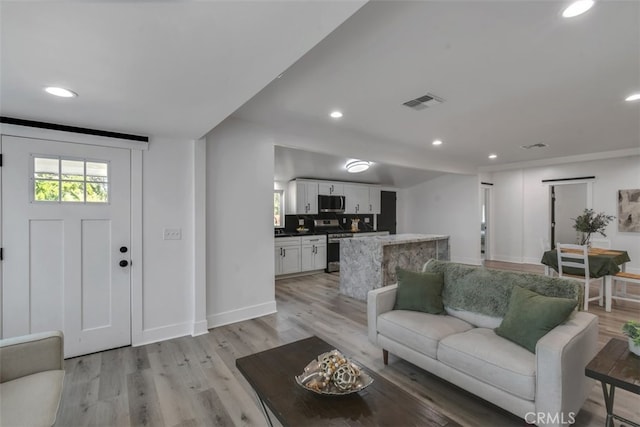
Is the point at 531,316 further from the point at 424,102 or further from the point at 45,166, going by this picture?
the point at 45,166

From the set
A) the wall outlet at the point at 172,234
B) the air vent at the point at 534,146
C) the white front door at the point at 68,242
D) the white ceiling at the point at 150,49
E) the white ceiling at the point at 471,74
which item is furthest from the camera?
the air vent at the point at 534,146

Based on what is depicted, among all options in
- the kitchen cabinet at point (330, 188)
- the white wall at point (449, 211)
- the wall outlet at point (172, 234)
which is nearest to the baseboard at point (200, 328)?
the wall outlet at point (172, 234)

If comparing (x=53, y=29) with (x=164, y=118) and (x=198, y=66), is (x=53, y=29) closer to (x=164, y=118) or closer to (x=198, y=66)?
(x=198, y=66)

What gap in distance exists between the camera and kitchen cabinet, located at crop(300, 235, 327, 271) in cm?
624

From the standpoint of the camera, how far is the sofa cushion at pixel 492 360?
1682 millimetres

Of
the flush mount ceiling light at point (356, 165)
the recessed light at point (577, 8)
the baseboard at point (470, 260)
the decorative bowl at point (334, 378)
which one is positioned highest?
the recessed light at point (577, 8)

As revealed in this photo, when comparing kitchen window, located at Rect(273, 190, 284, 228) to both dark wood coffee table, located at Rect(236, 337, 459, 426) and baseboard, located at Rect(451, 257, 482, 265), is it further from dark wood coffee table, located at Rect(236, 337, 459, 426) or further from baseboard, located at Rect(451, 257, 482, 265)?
dark wood coffee table, located at Rect(236, 337, 459, 426)

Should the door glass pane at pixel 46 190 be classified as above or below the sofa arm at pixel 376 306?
above

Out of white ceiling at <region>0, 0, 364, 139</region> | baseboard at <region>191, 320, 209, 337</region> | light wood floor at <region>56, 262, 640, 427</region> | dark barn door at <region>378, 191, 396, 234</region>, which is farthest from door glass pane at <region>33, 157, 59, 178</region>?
dark barn door at <region>378, 191, 396, 234</region>

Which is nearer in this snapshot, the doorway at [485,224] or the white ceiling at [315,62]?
the white ceiling at [315,62]

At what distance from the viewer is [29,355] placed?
5.63ft

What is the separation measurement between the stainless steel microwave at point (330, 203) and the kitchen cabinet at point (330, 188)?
0.31ft

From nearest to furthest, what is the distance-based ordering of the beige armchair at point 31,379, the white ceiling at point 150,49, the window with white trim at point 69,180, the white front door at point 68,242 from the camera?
the white ceiling at point 150,49
the beige armchair at point 31,379
the white front door at point 68,242
the window with white trim at point 69,180

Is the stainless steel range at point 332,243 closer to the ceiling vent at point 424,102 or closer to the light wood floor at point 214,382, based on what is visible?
the light wood floor at point 214,382
